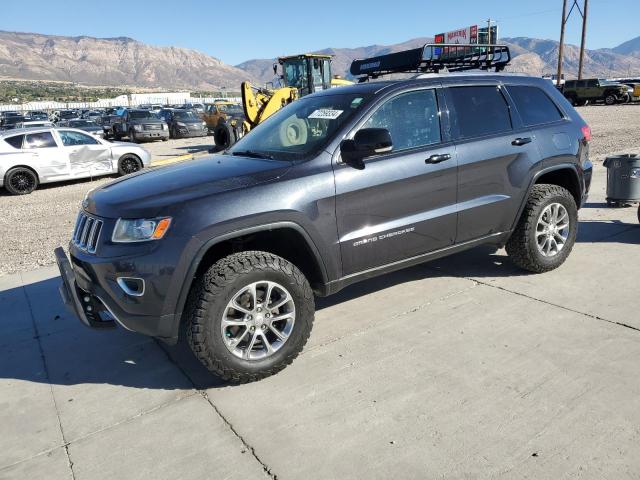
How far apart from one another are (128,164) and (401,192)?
38.3 ft

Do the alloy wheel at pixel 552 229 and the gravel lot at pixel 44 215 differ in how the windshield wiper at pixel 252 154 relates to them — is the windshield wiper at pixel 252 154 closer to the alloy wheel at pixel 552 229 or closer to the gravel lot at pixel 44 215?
the alloy wheel at pixel 552 229

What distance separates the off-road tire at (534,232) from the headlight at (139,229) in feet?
10.1

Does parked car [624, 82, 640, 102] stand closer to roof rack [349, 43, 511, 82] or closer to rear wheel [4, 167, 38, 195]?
roof rack [349, 43, 511, 82]

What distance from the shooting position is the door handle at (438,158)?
388 cm

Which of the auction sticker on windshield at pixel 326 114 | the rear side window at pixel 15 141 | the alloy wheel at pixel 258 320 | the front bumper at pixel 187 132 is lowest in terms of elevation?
the alloy wheel at pixel 258 320

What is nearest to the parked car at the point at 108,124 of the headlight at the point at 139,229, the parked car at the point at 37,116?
the parked car at the point at 37,116

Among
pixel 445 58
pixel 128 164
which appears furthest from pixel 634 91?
pixel 445 58

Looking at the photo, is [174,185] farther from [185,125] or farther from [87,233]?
[185,125]

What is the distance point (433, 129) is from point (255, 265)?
1.83 m

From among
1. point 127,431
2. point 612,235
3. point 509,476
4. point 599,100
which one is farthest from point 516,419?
point 599,100

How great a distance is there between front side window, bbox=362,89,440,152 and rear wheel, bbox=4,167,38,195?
11252 millimetres

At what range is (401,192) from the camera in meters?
3.75

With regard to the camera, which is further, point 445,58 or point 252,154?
point 445,58

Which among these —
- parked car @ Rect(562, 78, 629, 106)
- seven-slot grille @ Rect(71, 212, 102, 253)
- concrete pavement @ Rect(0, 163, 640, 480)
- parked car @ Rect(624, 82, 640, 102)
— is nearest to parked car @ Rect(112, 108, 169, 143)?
concrete pavement @ Rect(0, 163, 640, 480)
